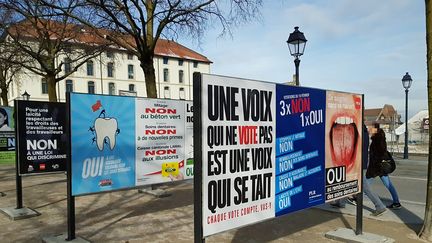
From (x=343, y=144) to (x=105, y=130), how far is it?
3486 mm

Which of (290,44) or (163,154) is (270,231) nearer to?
(163,154)

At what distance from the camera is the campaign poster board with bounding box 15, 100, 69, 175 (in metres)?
6.91

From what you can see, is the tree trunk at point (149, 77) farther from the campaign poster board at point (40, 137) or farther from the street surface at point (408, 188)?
the street surface at point (408, 188)

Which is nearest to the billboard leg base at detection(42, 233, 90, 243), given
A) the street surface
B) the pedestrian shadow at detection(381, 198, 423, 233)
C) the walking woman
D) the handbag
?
the pedestrian shadow at detection(381, 198, 423, 233)

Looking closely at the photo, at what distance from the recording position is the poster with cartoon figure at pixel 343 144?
493cm

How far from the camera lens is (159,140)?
6691 mm

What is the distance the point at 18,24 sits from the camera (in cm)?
1672

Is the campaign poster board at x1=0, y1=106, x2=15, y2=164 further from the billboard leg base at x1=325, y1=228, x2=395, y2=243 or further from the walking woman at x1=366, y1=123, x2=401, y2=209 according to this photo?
the walking woman at x1=366, y1=123, x2=401, y2=209

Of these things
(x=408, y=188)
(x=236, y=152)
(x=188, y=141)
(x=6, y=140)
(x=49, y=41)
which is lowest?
(x=408, y=188)

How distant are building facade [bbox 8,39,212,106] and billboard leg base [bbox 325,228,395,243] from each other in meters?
50.5

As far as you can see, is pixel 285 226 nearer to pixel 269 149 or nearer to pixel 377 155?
pixel 377 155

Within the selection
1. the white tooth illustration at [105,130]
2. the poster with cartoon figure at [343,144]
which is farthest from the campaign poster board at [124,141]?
the poster with cartoon figure at [343,144]

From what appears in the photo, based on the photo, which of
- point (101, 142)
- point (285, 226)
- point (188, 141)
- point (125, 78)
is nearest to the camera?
point (101, 142)

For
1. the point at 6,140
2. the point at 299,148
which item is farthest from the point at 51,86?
the point at 299,148
